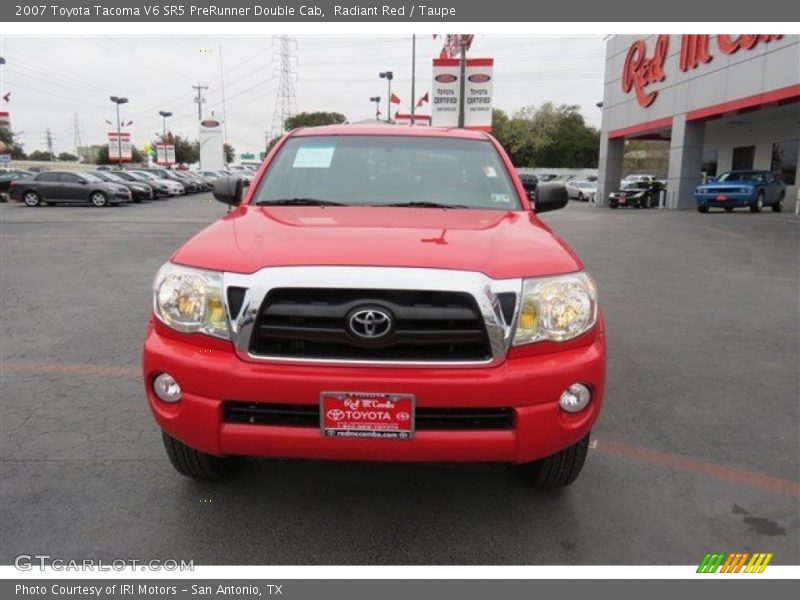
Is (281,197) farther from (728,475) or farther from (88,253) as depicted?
(88,253)

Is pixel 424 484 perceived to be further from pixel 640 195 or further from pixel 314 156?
pixel 640 195

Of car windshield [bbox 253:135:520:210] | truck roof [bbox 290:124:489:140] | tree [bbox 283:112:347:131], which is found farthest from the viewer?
tree [bbox 283:112:347:131]

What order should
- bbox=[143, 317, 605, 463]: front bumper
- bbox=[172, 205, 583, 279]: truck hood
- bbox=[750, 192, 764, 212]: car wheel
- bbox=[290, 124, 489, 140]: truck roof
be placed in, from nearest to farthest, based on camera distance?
bbox=[143, 317, 605, 463]: front bumper
bbox=[172, 205, 583, 279]: truck hood
bbox=[290, 124, 489, 140]: truck roof
bbox=[750, 192, 764, 212]: car wheel

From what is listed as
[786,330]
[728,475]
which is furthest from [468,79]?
[728,475]

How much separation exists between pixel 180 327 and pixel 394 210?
4.31 ft

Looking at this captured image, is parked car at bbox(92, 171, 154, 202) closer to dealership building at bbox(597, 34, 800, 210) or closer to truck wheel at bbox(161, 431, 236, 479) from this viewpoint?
dealership building at bbox(597, 34, 800, 210)

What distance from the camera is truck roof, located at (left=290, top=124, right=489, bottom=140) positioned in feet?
14.3

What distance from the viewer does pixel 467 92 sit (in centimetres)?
2091

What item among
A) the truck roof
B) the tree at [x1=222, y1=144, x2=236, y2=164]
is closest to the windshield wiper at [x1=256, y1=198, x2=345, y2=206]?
the truck roof

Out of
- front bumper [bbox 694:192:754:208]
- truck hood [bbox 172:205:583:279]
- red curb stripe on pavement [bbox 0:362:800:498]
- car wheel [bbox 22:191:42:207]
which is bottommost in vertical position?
red curb stripe on pavement [bbox 0:362:800:498]

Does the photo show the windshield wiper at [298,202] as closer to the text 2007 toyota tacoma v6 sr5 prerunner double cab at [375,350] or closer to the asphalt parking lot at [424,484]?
the text 2007 toyota tacoma v6 sr5 prerunner double cab at [375,350]

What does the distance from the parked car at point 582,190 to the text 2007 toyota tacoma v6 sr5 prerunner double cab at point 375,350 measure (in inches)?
1393

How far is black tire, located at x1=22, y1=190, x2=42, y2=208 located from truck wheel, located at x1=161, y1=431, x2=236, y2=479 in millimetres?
28329

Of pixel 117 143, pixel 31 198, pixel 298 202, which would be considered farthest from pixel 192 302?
pixel 117 143
